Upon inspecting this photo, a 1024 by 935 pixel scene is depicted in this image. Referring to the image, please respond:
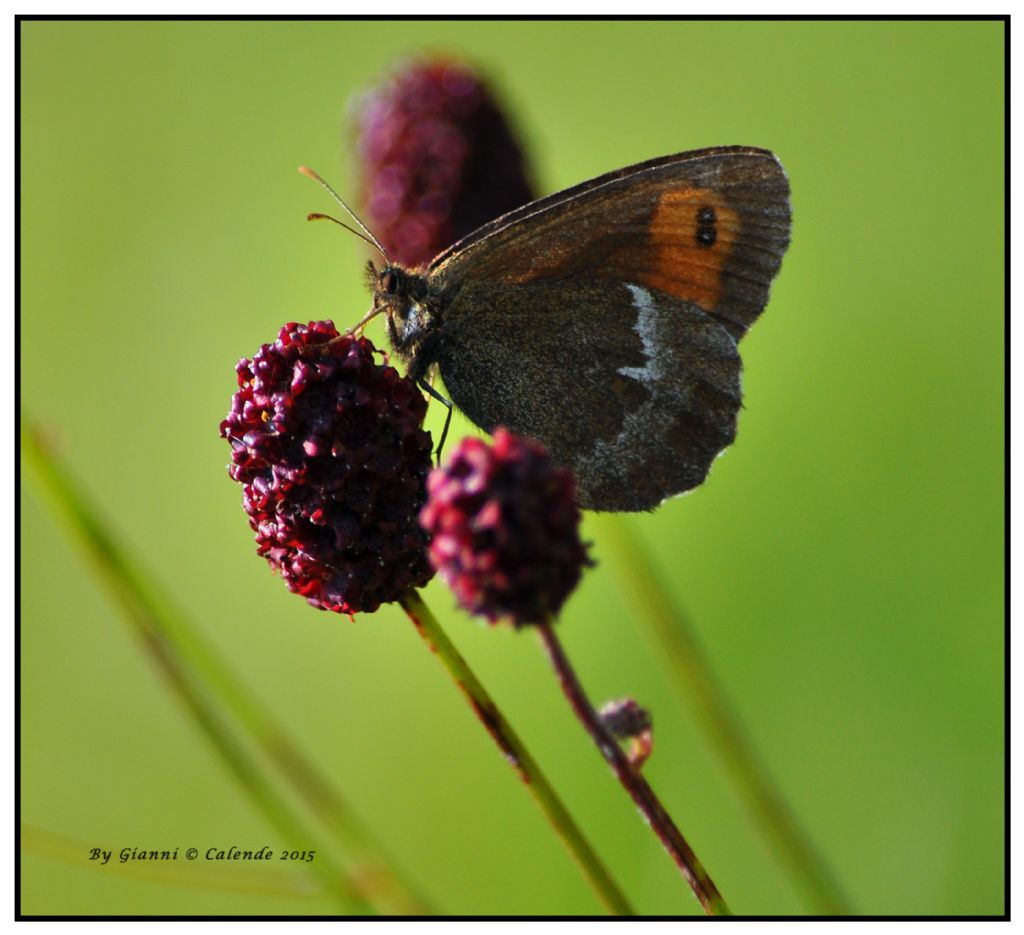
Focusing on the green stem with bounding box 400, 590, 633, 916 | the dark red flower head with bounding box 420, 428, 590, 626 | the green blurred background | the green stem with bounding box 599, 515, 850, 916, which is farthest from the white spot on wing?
the dark red flower head with bounding box 420, 428, 590, 626

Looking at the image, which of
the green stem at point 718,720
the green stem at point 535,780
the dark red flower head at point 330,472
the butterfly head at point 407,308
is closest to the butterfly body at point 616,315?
the butterfly head at point 407,308

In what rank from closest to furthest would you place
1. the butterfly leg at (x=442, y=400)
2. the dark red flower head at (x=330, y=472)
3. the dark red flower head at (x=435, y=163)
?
the dark red flower head at (x=330, y=472)
the butterfly leg at (x=442, y=400)
the dark red flower head at (x=435, y=163)

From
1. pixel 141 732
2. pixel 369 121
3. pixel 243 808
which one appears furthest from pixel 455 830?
pixel 369 121

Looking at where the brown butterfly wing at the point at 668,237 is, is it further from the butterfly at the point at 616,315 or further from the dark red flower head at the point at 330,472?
the dark red flower head at the point at 330,472

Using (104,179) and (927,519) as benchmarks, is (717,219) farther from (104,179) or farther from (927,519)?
(104,179)

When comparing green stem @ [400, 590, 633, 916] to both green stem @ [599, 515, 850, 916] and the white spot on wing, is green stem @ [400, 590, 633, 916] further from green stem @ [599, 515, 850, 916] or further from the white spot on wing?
the white spot on wing

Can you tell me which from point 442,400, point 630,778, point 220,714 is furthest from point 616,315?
point 630,778

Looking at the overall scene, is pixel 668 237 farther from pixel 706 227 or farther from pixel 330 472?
pixel 330 472
